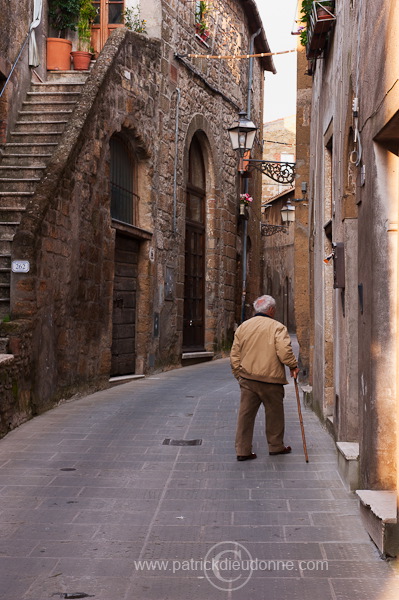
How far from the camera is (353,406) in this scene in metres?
6.21

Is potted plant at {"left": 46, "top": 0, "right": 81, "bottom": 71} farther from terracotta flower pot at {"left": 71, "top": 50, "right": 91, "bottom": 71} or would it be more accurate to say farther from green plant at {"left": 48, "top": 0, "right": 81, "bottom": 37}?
terracotta flower pot at {"left": 71, "top": 50, "right": 91, "bottom": 71}

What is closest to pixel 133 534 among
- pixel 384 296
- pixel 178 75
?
pixel 384 296

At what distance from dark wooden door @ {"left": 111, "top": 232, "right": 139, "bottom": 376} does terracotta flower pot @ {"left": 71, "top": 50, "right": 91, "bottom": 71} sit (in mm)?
3255

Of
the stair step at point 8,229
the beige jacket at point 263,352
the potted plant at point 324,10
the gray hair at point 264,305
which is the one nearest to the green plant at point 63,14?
the stair step at point 8,229

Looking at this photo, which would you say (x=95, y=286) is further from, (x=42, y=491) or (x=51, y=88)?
(x=42, y=491)

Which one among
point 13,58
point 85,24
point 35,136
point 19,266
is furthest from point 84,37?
point 19,266

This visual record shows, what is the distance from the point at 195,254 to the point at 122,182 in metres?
4.27

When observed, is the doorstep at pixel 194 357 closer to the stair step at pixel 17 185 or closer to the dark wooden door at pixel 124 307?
the dark wooden door at pixel 124 307

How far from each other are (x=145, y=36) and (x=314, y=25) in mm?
6050

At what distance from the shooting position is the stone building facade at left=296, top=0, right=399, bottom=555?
460 centimetres

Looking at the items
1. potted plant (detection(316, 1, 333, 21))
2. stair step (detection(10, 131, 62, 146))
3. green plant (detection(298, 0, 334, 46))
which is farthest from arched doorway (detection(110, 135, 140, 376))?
potted plant (detection(316, 1, 333, 21))

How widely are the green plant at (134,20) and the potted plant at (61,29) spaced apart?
0.87 m

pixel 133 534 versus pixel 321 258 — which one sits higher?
pixel 321 258

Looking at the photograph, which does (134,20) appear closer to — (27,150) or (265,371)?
(27,150)
